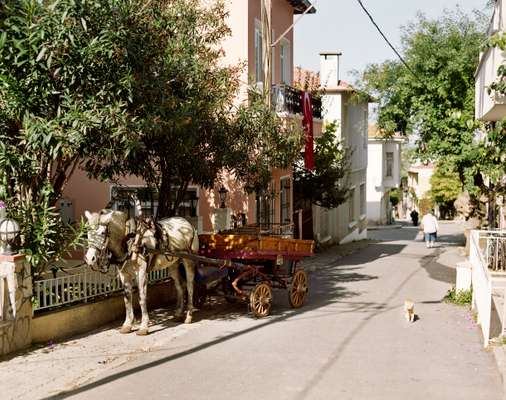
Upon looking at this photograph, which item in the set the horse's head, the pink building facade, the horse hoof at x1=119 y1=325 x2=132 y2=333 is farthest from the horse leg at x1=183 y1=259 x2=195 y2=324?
the pink building facade

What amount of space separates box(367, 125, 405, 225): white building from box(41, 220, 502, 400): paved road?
121 ft

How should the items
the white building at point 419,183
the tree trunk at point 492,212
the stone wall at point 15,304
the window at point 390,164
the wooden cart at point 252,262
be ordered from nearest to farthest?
the stone wall at point 15,304 → the wooden cart at point 252,262 → the tree trunk at point 492,212 → the window at point 390,164 → the white building at point 419,183

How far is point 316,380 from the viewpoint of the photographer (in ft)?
30.1

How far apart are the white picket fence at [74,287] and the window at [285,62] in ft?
41.4

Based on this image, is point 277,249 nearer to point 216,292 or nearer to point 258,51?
point 216,292

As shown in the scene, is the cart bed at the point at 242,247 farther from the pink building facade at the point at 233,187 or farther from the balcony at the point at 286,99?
the balcony at the point at 286,99

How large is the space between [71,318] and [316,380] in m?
4.45

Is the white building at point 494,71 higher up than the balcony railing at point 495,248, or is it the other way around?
the white building at point 494,71

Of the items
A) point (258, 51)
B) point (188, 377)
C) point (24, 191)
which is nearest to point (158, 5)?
Result: point (24, 191)

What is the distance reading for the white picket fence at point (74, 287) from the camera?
1091 cm

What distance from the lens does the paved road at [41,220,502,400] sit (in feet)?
28.6

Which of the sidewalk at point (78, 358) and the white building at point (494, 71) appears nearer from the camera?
the sidewalk at point (78, 358)

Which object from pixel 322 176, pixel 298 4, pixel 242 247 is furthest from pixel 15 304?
pixel 322 176

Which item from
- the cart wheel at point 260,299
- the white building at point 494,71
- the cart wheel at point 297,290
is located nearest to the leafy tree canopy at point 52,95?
the cart wheel at point 260,299
